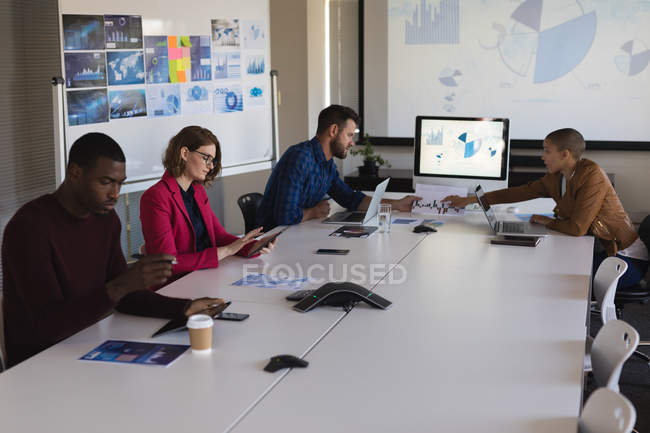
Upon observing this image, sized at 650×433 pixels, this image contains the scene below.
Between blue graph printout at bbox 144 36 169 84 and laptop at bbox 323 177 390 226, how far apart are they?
136 centimetres

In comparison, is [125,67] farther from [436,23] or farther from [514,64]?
[514,64]

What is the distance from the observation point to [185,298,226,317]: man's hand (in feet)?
7.65

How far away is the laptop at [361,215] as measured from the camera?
3.88 meters

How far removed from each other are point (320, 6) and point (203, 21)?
5.58 ft

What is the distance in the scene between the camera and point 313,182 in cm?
422

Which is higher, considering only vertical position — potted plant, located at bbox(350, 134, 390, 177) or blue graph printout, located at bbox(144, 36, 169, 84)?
blue graph printout, located at bbox(144, 36, 169, 84)

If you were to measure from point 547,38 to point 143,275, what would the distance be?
4532 mm

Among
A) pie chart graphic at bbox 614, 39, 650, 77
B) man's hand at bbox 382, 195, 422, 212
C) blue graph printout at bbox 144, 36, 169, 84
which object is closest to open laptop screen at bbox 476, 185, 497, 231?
man's hand at bbox 382, 195, 422, 212

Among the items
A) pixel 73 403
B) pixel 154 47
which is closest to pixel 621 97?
pixel 154 47

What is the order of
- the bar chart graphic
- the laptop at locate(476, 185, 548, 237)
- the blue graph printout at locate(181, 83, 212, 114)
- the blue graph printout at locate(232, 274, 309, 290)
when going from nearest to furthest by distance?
the blue graph printout at locate(232, 274, 309, 290) → the laptop at locate(476, 185, 548, 237) → the blue graph printout at locate(181, 83, 212, 114) → the bar chart graphic

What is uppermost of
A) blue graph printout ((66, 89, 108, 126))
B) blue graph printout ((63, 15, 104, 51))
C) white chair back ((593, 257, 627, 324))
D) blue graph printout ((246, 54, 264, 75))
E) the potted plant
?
blue graph printout ((63, 15, 104, 51))

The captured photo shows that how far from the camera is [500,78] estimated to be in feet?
19.3

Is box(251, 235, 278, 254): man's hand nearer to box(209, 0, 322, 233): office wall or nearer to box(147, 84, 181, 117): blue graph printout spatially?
box(147, 84, 181, 117): blue graph printout

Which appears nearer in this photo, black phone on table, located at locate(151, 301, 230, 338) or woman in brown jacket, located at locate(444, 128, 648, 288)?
black phone on table, located at locate(151, 301, 230, 338)
